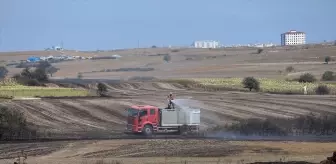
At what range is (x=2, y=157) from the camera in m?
35.2

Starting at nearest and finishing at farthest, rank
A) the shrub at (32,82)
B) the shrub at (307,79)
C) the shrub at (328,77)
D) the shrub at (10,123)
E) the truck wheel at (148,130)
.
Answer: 1. the shrub at (10,123)
2. the truck wheel at (148,130)
3. the shrub at (32,82)
4. the shrub at (307,79)
5. the shrub at (328,77)

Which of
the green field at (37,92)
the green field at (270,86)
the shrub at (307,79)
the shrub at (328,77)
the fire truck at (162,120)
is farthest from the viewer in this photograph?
the shrub at (328,77)

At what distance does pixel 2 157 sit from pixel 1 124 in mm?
12138

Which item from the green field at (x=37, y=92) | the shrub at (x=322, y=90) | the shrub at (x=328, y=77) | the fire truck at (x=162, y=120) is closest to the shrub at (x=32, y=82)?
the green field at (x=37, y=92)

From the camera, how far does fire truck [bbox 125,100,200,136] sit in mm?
47406

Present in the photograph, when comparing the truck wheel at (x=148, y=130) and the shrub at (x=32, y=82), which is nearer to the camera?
the truck wheel at (x=148, y=130)

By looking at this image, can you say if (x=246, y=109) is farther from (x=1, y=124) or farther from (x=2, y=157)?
(x=2, y=157)

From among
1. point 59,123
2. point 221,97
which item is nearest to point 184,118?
point 59,123

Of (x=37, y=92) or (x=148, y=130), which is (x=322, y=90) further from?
(x=148, y=130)

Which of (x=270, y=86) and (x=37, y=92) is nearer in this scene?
(x=37, y=92)

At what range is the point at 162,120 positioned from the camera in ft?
156

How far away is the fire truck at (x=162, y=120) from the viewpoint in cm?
4741

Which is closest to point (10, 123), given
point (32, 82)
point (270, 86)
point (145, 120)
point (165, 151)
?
point (145, 120)

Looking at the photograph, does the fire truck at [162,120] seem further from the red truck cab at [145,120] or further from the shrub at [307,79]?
the shrub at [307,79]
